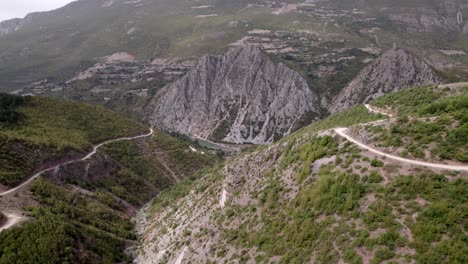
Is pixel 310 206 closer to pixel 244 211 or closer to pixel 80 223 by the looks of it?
pixel 244 211

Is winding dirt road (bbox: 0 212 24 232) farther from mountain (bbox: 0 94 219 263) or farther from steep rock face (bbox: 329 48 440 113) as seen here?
steep rock face (bbox: 329 48 440 113)

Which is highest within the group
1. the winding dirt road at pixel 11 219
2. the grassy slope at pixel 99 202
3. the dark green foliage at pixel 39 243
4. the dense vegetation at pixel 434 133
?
the dense vegetation at pixel 434 133

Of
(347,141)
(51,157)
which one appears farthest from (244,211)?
(51,157)

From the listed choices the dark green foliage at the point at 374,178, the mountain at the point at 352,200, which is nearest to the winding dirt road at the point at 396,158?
the mountain at the point at 352,200

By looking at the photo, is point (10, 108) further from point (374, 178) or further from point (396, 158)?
point (396, 158)

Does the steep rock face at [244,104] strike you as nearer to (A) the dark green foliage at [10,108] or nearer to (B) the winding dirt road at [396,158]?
(A) the dark green foliage at [10,108]

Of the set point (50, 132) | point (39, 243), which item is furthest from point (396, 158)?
point (50, 132)
